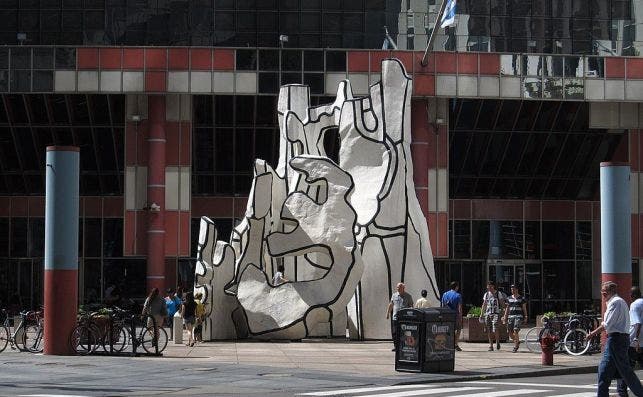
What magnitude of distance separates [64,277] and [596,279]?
32.6 m

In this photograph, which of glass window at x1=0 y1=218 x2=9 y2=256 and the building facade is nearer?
the building facade

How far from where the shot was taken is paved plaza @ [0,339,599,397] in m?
19.9

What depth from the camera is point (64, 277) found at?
27.2 meters

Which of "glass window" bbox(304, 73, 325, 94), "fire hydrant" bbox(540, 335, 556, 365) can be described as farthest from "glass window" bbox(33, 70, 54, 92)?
"fire hydrant" bbox(540, 335, 556, 365)

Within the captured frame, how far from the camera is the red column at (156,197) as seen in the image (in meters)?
48.6

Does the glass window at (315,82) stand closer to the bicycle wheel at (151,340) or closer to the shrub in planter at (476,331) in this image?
the shrub in planter at (476,331)

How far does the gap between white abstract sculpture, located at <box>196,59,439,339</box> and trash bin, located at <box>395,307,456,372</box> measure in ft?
27.1

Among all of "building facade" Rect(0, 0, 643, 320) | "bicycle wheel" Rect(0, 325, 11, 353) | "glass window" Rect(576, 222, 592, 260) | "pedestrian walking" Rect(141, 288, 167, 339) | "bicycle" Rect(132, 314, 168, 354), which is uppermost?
"building facade" Rect(0, 0, 643, 320)

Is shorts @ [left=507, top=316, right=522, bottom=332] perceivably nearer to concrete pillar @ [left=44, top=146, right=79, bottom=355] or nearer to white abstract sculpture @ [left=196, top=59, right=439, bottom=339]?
white abstract sculpture @ [left=196, top=59, right=439, bottom=339]

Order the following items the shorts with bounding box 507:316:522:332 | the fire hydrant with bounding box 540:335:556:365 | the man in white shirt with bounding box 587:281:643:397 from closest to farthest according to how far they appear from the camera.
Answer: the man in white shirt with bounding box 587:281:643:397, the fire hydrant with bounding box 540:335:556:365, the shorts with bounding box 507:316:522:332

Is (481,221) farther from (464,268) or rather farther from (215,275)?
(215,275)

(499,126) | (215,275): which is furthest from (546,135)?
(215,275)

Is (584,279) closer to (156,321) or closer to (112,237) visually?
(112,237)

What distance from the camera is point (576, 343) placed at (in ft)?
94.2
